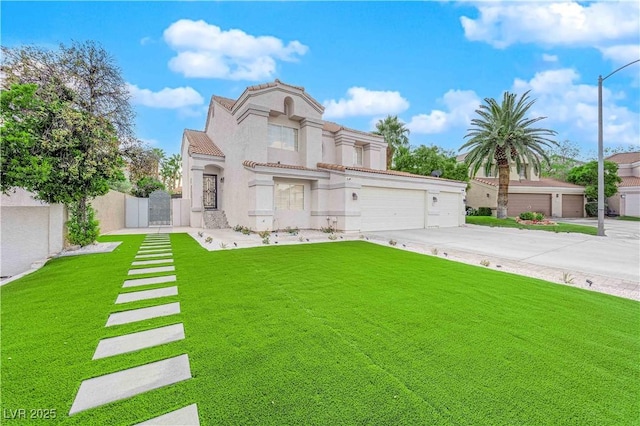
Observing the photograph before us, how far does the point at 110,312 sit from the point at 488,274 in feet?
23.9

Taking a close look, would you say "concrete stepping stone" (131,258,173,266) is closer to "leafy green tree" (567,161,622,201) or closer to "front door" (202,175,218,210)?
"front door" (202,175,218,210)

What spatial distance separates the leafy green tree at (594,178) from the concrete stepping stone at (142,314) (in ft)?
115

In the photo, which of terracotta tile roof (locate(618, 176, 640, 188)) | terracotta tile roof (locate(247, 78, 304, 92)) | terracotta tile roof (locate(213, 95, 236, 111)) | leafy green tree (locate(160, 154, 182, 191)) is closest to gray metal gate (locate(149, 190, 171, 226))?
terracotta tile roof (locate(213, 95, 236, 111))

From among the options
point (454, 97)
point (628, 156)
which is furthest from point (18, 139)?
point (628, 156)

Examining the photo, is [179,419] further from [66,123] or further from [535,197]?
[535,197]

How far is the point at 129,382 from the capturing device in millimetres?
2428

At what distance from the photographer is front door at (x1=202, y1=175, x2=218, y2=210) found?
750 inches

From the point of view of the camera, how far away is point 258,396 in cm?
218

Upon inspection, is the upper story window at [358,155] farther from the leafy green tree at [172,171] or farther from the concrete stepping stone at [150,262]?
the leafy green tree at [172,171]

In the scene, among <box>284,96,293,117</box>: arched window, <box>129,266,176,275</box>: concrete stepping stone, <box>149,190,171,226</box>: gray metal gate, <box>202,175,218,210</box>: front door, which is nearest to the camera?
<box>129,266,176,275</box>: concrete stepping stone

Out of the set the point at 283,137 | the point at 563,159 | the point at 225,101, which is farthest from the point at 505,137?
the point at 563,159

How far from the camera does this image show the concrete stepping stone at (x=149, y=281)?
523 cm

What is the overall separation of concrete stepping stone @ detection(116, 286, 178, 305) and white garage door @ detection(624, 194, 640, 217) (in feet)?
129

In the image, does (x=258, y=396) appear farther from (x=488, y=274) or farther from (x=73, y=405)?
(x=488, y=274)
